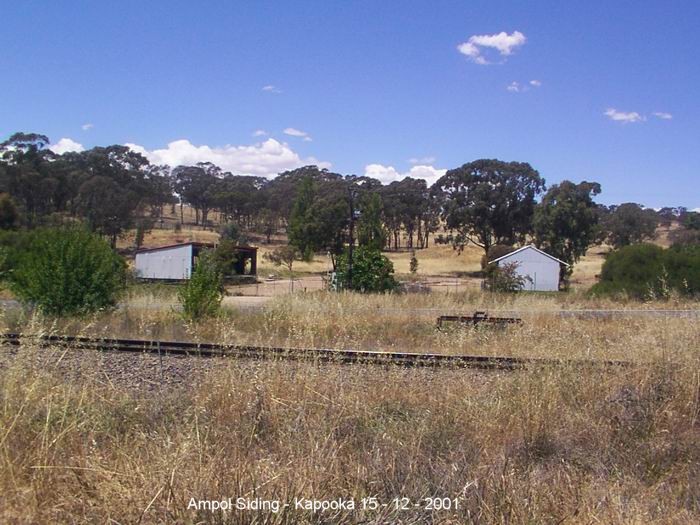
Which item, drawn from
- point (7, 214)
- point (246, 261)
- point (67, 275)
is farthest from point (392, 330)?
point (7, 214)

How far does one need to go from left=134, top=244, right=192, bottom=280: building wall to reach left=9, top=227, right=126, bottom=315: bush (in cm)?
3976

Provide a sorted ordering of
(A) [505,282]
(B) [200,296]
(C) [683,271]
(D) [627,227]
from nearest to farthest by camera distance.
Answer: (B) [200,296], (C) [683,271], (A) [505,282], (D) [627,227]

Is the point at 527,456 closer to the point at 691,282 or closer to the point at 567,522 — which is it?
the point at 567,522

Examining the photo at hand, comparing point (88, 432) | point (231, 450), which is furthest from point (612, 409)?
point (88, 432)

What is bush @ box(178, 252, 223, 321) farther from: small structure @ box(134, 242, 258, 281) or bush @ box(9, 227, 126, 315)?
small structure @ box(134, 242, 258, 281)

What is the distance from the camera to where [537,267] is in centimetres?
5400

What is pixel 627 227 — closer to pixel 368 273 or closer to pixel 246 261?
pixel 246 261

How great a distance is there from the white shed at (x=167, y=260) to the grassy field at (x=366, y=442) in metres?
49.8

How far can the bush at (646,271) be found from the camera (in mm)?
28344

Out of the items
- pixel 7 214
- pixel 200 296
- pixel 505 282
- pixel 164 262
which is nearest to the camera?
pixel 200 296

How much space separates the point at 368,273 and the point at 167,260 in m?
29.5

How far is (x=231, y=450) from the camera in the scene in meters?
4.07

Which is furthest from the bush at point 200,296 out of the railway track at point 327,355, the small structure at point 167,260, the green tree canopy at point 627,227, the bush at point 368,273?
the green tree canopy at point 627,227

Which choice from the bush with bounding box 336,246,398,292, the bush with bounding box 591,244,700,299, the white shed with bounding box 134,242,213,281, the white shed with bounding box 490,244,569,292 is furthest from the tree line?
the bush with bounding box 591,244,700,299
